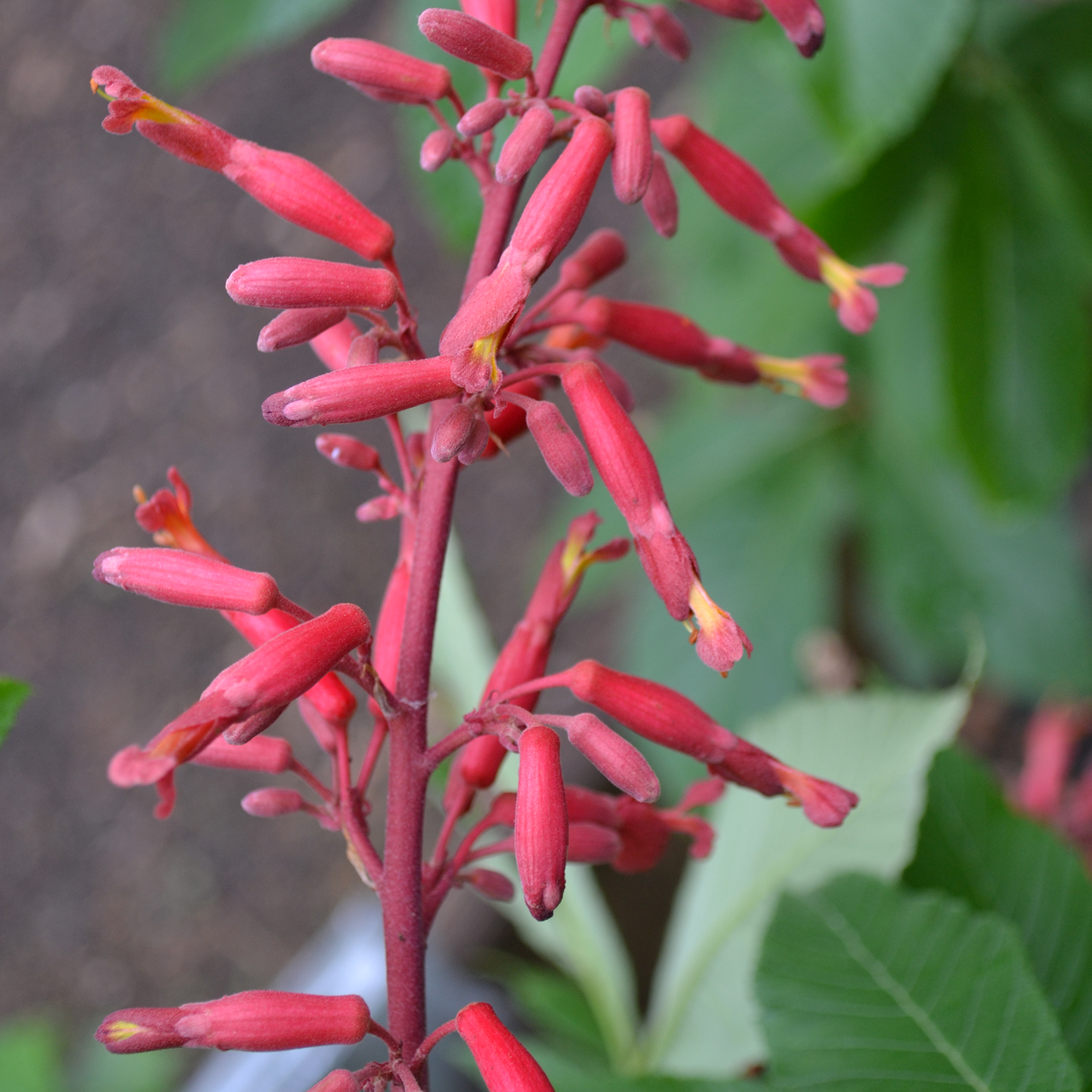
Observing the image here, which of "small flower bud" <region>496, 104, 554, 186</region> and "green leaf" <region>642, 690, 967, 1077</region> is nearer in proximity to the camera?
"small flower bud" <region>496, 104, 554, 186</region>

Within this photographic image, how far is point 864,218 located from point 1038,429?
18.6 inches

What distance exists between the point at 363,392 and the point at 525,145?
20cm

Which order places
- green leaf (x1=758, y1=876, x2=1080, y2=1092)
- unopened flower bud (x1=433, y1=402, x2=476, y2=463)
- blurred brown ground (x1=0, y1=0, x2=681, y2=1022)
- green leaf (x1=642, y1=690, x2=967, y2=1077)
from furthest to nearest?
blurred brown ground (x1=0, y1=0, x2=681, y2=1022), green leaf (x1=642, y1=690, x2=967, y2=1077), green leaf (x1=758, y1=876, x2=1080, y2=1092), unopened flower bud (x1=433, y1=402, x2=476, y2=463)

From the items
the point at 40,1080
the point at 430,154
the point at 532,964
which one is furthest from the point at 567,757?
the point at 430,154

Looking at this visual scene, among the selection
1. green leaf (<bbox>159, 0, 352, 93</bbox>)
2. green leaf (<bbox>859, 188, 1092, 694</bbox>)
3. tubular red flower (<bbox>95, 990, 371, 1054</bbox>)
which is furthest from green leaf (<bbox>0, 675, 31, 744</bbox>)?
green leaf (<bbox>859, 188, 1092, 694</bbox>)

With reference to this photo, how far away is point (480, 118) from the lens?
30.3 inches

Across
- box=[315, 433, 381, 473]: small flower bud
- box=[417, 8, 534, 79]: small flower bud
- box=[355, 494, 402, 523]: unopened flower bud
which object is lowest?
box=[355, 494, 402, 523]: unopened flower bud

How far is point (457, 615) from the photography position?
152 cm

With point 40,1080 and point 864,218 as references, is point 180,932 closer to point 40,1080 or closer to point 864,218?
point 40,1080

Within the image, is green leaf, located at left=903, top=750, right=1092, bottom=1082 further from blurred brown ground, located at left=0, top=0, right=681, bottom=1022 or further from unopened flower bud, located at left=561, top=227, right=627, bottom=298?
blurred brown ground, located at left=0, top=0, right=681, bottom=1022

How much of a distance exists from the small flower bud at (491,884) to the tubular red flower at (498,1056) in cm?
12

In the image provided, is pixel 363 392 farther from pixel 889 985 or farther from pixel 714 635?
pixel 889 985

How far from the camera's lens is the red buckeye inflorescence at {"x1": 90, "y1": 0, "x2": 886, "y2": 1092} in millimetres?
696

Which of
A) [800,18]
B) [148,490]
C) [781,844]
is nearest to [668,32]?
[800,18]
